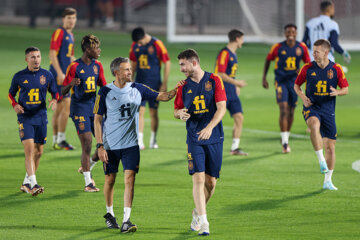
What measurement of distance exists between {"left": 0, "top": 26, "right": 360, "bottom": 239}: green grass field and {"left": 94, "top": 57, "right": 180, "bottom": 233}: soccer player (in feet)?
1.36

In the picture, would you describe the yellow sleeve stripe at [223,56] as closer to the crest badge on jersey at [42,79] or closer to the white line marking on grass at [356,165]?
the white line marking on grass at [356,165]

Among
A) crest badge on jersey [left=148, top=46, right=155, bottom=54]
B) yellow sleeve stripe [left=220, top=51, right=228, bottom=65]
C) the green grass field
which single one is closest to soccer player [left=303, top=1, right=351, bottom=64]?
the green grass field

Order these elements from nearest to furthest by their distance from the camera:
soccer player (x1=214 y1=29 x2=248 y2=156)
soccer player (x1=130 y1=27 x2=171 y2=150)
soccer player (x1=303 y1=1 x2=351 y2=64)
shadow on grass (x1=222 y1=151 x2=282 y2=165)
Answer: shadow on grass (x1=222 y1=151 x2=282 y2=165), soccer player (x1=214 y1=29 x2=248 y2=156), soccer player (x1=130 y1=27 x2=171 y2=150), soccer player (x1=303 y1=1 x2=351 y2=64)

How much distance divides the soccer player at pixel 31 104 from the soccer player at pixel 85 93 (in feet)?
1.23

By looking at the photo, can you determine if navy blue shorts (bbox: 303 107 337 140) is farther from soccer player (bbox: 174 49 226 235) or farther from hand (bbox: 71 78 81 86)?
hand (bbox: 71 78 81 86)

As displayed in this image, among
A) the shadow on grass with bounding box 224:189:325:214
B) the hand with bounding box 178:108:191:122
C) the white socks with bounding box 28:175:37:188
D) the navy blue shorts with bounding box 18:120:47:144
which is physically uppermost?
the hand with bounding box 178:108:191:122

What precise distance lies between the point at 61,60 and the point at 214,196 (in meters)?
5.01

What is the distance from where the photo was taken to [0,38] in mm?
33688

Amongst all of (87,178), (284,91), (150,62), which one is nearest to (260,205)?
(87,178)

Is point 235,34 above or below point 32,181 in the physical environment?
above

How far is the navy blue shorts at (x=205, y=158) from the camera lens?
8336mm

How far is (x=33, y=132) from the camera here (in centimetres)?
1036

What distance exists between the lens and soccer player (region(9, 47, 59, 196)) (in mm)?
10266

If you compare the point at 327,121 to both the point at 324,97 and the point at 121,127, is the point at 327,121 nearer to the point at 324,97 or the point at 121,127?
the point at 324,97
